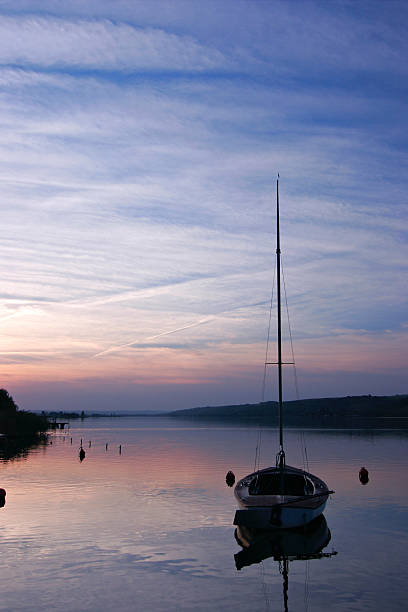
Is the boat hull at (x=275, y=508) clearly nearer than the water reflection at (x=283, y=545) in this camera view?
No

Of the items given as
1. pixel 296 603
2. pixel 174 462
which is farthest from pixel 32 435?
pixel 296 603

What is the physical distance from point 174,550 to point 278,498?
6987mm

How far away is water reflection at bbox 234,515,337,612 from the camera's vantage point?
29.6 metres

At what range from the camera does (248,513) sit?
105 ft

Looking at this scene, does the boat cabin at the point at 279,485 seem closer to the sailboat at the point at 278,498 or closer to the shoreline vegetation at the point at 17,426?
the sailboat at the point at 278,498

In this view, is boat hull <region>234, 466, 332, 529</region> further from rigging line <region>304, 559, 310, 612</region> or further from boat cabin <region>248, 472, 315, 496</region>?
rigging line <region>304, 559, 310, 612</region>

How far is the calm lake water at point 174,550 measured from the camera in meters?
23.5

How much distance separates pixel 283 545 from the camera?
106 feet

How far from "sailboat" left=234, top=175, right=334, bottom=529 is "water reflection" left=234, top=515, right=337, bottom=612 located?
3.31ft

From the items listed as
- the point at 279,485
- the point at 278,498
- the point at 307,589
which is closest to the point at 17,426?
the point at 279,485

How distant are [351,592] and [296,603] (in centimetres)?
253

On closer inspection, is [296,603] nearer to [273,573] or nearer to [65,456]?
[273,573]

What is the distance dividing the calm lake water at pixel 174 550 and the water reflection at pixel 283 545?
0.73ft

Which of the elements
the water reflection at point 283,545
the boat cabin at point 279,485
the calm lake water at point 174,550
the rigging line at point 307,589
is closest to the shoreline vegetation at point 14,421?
the calm lake water at point 174,550
